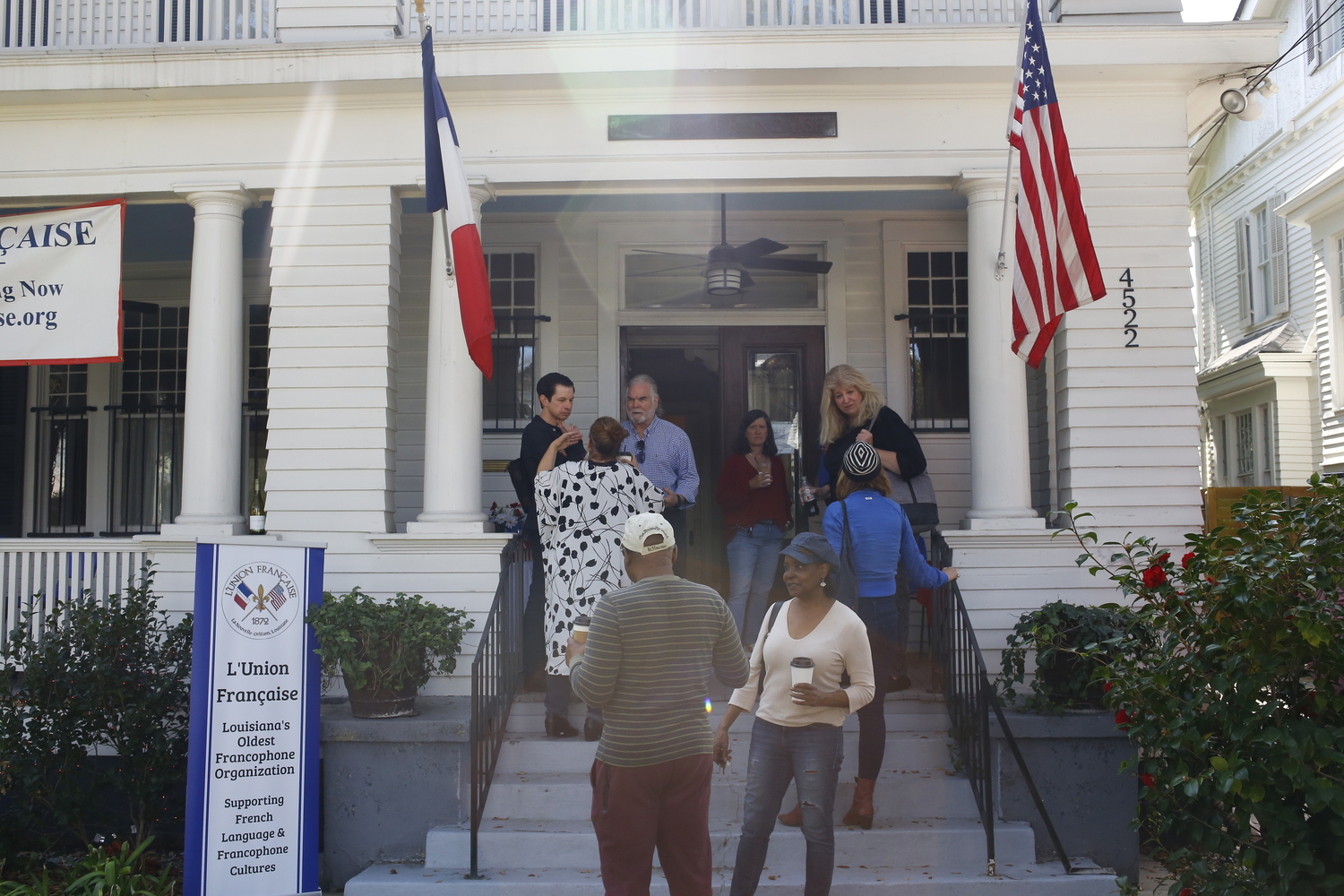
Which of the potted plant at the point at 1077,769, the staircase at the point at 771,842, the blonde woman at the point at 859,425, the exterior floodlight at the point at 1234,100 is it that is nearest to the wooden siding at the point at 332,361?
the staircase at the point at 771,842

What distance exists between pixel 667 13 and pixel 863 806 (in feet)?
17.9

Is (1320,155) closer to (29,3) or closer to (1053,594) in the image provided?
(1053,594)

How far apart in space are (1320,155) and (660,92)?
41.0ft

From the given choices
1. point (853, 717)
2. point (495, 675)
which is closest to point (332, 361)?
point (495, 675)

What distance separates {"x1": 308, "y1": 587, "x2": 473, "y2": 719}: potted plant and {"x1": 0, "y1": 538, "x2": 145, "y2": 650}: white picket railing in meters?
2.05

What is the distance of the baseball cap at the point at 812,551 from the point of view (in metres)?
4.38

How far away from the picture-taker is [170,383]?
10164 millimetres

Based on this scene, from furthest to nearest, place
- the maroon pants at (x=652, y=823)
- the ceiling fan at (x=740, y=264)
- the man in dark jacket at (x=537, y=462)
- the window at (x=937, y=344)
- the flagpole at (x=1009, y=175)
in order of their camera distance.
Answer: the window at (x=937, y=344), the ceiling fan at (x=740, y=264), the man in dark jacket at (x=537, y=462), the flagpole at (x=1009, y=175), the maroon pants at (x=652, y=823)

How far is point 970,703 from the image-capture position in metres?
5.93

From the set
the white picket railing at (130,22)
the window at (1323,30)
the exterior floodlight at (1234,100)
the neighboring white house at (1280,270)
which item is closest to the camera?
the exterior floodlight at (1234,100)

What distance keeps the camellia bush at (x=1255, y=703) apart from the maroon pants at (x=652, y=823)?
157 cm

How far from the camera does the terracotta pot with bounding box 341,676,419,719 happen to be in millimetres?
6176

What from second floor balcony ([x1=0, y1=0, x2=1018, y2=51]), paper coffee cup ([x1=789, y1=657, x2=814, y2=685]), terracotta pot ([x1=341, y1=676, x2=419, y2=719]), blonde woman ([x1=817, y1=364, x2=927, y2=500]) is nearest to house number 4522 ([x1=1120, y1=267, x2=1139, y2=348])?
blonde woman ([x1=817, y1=364, x2=927, y2=500])

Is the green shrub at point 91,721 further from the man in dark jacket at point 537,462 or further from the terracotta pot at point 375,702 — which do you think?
the man in dark jacket at point 537,462
